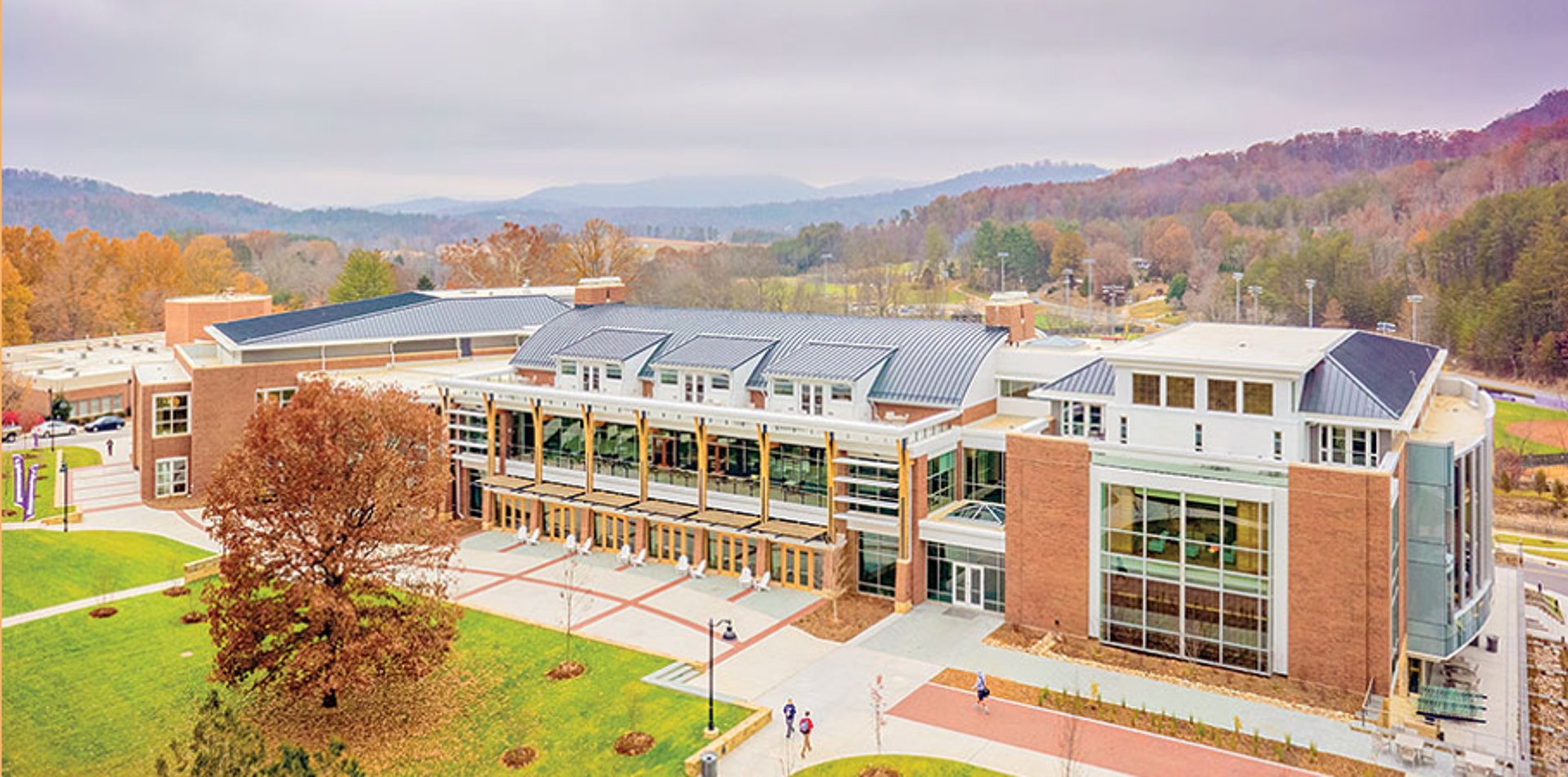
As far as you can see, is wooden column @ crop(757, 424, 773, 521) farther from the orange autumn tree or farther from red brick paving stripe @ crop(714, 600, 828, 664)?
the orange autumn tree

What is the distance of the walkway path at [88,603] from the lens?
117 ft

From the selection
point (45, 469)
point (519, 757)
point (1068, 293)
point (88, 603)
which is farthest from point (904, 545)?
point (1068, 293)

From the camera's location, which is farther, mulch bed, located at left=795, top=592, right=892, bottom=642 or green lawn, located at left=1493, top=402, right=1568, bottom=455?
green lawn, located at left=1493, top=402, right=1568, bottom=455

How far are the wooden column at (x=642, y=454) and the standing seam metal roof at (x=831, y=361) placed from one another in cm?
497

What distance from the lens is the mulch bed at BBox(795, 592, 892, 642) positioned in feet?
112

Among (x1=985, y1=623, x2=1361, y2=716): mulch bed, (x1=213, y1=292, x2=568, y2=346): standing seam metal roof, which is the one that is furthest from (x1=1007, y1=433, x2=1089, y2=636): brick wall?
(x1=213, y1=292, x2=568, y2=346): standing seam metal roof

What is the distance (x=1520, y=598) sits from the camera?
38.5 m

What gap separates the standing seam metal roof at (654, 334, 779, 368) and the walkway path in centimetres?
1924

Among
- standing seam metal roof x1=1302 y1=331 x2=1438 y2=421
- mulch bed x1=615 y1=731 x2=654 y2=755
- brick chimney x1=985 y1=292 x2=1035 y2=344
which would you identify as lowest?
mulch bed x1=615 y1=731 x2=654 y2=755

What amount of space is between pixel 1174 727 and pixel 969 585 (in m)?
9.83

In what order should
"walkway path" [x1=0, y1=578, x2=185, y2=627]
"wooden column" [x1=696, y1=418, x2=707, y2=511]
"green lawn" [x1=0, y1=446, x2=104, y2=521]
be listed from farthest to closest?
"green lawn" [x1=0, y1=446, x2=104, y2=521], "wooden column" [x1=696, y1=418, x2=707, y2=511], "walkway path" [x1=0, y1=578, x2=185, y2=627]

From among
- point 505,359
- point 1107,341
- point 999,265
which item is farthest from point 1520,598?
point 999,265

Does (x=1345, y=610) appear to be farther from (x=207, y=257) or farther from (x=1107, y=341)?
(x=207, y=257)

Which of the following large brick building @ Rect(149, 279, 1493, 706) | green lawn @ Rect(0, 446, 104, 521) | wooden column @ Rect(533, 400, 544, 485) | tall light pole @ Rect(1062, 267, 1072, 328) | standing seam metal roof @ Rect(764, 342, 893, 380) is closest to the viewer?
large brick building @ Rect(149, 279, 1493, 706)
